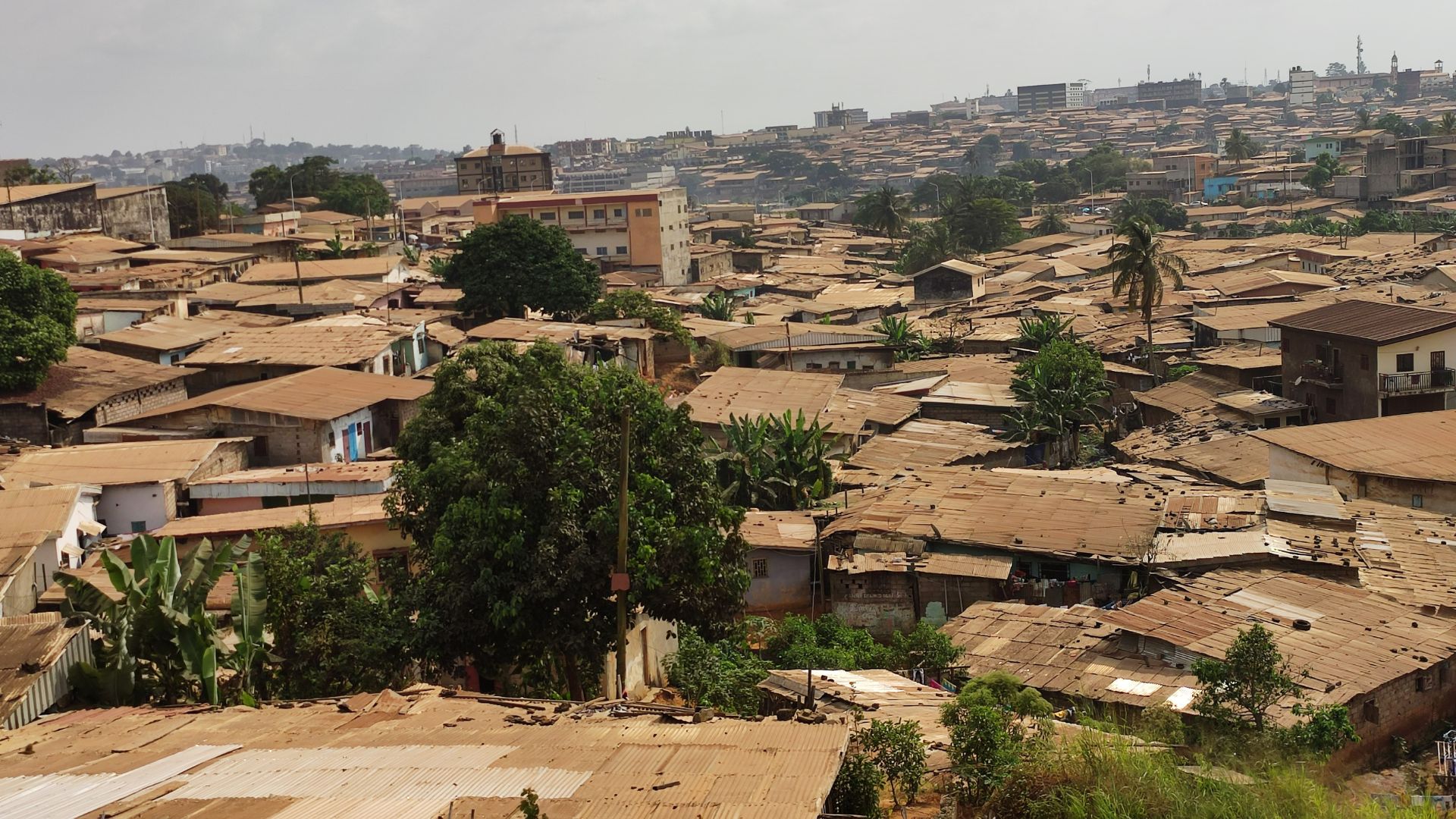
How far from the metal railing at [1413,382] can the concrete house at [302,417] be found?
18218 mm

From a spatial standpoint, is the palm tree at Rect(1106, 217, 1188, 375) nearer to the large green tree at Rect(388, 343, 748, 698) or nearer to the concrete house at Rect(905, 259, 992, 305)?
the concrete house at Rect(905, 259, 992, 305)

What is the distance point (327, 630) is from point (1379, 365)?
21.5 m

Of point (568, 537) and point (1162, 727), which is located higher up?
point (568, 537)

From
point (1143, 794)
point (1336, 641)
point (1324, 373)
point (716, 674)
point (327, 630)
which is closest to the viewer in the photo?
point (1143, 794)

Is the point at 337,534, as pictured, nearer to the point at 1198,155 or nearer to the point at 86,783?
the point at 86,783

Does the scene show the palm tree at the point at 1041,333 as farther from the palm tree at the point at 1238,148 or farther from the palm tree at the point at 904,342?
the palm tree at the point at 1238,148

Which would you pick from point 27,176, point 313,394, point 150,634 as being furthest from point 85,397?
point 27,176

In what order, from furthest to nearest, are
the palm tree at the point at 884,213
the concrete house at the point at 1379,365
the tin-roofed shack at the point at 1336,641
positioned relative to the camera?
1. the palm tree at the point at 884,213
2. the concrete house at the point at 1379,365
3. the tin-roofed shack at the point at 1336,641

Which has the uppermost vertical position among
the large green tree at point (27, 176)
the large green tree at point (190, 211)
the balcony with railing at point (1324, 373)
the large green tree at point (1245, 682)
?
the large green tree at point (27, 176)

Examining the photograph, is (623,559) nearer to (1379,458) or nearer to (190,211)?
(1379,458)

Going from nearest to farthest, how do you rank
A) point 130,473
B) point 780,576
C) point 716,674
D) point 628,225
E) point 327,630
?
point 716,674 → point 327,630 → point 780,576 → point 130,473 → point 628,225

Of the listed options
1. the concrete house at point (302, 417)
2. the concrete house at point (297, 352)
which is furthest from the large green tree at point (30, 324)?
the concrete house at point (297, 352)

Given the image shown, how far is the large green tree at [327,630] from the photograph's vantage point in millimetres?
13352

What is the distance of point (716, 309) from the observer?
4462cm
